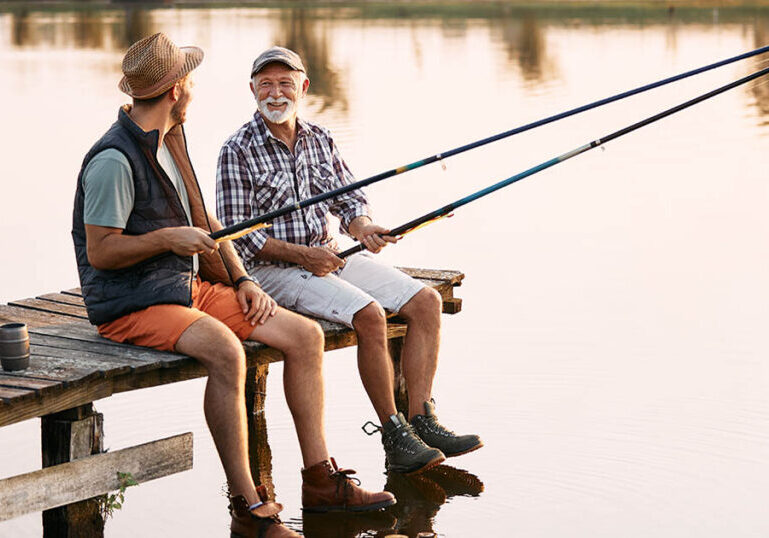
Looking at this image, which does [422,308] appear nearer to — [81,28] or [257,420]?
[257,420]

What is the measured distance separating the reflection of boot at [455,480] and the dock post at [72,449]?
1294mm

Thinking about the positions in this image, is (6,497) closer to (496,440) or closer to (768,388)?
(496,440)

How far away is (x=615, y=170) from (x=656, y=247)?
11.9ft

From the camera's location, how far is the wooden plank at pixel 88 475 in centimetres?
421

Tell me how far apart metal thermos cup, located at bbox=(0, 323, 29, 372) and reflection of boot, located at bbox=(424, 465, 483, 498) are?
1.58 m

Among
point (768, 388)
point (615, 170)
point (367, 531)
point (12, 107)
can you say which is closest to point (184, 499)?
point (367, 531)

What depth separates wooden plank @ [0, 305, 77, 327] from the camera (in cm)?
551

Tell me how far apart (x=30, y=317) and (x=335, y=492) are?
1.55 m

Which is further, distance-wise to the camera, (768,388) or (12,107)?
(12,107)

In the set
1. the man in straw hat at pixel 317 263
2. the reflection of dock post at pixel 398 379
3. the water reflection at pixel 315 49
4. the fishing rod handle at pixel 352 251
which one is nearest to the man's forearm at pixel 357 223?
the man in straw hat at pixel 317 263

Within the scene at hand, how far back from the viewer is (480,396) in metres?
6.35

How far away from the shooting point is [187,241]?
14.6 ft

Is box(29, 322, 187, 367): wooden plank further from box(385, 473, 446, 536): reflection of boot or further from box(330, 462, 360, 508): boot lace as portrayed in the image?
box(385, 473, 446, 536): reflection of boot

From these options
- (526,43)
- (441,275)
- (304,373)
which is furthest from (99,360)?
(526,43)
